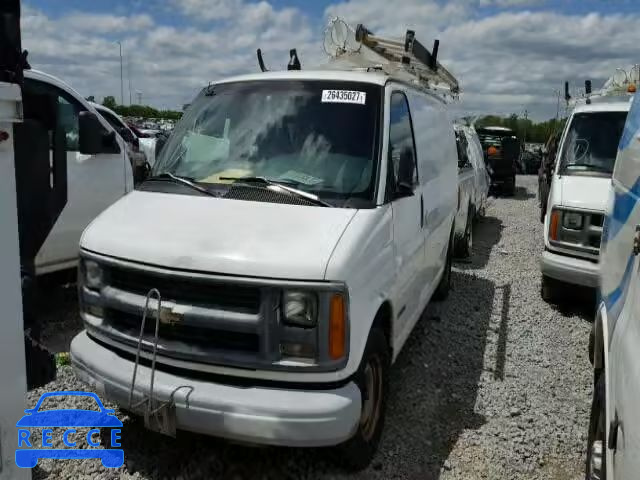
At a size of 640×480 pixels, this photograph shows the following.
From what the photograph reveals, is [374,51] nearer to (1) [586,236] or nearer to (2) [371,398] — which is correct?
(1) [586,236]

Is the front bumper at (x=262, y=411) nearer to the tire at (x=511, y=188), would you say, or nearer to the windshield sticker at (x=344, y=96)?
the windshield sticker at (x=344, y=96)

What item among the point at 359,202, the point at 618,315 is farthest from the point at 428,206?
the point at 618,315

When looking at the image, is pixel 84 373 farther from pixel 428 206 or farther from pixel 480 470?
pixel 428 206

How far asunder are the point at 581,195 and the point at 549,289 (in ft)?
3.76

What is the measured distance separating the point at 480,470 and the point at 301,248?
5.90ft

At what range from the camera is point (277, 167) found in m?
3.85

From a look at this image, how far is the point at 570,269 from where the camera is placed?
6.16m

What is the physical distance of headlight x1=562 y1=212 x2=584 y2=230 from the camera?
6178 mm

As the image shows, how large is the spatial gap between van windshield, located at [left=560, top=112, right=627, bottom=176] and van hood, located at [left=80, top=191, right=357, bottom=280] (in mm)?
4571

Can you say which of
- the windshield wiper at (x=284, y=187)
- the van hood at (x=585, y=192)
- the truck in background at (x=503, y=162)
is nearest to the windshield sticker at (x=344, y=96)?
the windshield wiper at (x=284, y=187)

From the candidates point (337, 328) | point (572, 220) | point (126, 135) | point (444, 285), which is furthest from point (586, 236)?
point (126, 135)

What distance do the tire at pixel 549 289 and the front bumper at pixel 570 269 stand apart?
329 mm

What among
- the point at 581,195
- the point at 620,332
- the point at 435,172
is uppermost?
the point at 435,172

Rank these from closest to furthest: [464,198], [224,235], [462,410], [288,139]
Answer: [224,235] < [288,139] < [462,410] < [464,198]
